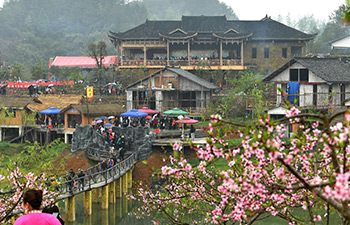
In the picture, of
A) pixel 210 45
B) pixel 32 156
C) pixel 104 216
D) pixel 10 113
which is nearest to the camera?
pixel 104 216

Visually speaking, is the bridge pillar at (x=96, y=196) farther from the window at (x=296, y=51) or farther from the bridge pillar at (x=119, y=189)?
the window at (x=296, y=51)

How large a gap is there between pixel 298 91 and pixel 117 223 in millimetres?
18242

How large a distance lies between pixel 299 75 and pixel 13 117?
76.0ft

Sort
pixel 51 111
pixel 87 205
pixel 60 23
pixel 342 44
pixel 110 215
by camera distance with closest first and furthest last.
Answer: pixel 87 205 → pixel 110 215 → pixel 51 111 → pixel 342 44 → pixel 60 23

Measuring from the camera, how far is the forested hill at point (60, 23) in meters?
99.0

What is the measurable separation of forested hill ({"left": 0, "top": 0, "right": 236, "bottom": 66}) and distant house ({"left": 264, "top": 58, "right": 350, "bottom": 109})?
61116 millimetres

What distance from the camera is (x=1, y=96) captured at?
48781 mm

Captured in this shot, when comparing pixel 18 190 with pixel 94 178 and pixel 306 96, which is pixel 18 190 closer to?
pixel 94 178

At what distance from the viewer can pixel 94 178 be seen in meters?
28.4

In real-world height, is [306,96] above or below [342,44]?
below

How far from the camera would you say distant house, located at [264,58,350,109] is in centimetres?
3744

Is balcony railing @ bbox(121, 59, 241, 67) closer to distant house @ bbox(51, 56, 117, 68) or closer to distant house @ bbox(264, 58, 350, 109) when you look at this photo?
distant house @ bbox(51, 56, 117, 68)

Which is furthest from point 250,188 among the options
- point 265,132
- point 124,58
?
point 124,58

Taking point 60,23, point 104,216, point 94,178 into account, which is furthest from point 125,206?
point 60,23
